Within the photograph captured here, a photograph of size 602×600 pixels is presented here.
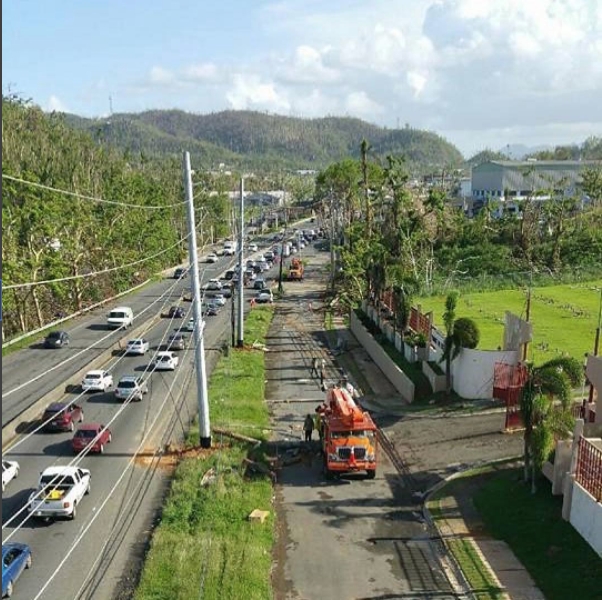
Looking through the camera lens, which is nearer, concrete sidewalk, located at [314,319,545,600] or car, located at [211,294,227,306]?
concrete sidewalk, located at [314,319,545,600]

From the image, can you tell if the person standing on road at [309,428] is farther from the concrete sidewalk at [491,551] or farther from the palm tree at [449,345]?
the palm tree at [449,345]

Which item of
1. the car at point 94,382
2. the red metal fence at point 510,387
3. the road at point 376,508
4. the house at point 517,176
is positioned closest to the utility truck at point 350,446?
the road at point 376,508

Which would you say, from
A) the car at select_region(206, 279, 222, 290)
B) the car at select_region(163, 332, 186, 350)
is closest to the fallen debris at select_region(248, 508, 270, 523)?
the car at select_region(163, 332, 186, 350)

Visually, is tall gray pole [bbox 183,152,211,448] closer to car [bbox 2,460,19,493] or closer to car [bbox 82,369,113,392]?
car [bbox 2,460,19,493]

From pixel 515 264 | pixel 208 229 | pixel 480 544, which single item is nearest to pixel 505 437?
pixel 480 544

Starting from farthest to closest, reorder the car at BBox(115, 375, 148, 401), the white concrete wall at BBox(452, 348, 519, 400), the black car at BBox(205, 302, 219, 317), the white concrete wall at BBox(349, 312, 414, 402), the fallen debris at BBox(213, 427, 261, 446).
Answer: the black car at BBox(205, 302, 219, 317), the car at BBox(115, 375, 148, 401), the white concrete wall at BBox(349, 312, 414, 402), the white concrete wall at BBox(452, 348, 519, 400), the fallen debris at BBox(213, 427, 261, 446)

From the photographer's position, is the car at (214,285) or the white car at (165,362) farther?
A: the car at (214,285)

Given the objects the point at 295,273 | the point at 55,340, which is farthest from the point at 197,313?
the point at 295,273
